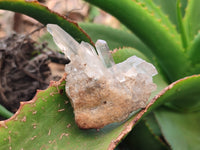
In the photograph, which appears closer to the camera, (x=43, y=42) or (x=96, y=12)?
(x=43, y=42)

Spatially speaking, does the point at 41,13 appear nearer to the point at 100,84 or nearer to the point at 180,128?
the point at 100,84

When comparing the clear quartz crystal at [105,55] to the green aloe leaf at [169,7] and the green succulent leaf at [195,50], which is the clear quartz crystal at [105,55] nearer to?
the green succulent leaf at [195,50]

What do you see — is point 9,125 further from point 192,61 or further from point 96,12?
point 96,12

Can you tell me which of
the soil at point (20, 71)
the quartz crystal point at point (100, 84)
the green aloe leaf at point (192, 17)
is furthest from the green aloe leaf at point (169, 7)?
the quartz crystal point at point (100, 84)

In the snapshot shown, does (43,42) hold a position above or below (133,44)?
below

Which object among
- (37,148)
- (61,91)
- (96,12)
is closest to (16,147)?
(37,148)

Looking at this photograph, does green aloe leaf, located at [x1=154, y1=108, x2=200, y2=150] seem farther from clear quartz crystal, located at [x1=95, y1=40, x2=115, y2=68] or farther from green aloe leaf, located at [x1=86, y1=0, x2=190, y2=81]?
clear quartz crystal, located at [x1=95, y1=40, x2=115, y2=68]

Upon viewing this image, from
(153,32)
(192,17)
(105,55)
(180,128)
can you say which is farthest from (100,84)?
(192,17)
